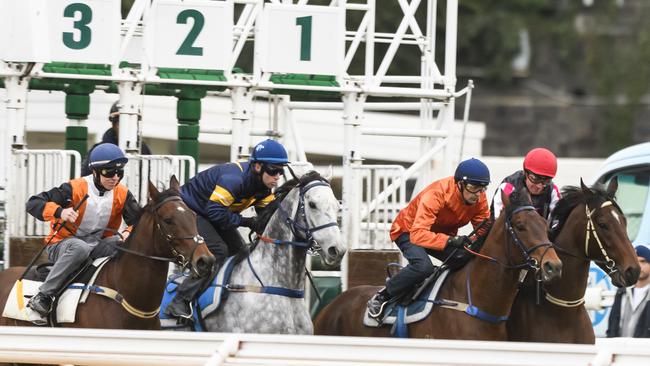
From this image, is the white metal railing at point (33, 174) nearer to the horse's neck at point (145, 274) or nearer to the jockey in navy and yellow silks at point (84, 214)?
the jockey in navy and yellow silks at point (84, 214)

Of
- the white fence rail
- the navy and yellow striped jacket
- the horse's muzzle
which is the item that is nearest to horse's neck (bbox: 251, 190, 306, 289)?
the navy and yellow striped jacket

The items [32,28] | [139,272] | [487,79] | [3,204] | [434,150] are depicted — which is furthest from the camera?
[487,79]

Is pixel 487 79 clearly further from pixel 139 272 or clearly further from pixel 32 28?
pixel 139 272

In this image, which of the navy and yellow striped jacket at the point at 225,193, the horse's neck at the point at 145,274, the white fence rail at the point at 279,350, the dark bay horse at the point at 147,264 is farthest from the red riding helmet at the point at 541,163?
the white fence rail at the point at 279,350

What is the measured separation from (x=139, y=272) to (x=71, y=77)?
10.0 feet

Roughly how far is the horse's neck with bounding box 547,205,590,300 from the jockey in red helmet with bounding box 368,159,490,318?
64 centimetres

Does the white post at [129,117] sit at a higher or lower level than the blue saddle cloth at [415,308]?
higher

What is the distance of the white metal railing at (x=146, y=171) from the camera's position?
39.3 feet

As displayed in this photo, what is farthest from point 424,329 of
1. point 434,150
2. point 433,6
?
point 433,6

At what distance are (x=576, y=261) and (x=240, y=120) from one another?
3.72m

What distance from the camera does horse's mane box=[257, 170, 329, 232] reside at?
31.0 ft

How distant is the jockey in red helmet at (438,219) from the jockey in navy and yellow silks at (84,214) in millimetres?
1810

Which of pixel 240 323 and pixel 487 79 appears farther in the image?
pixel 487 79

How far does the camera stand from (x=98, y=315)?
938 centimetres
